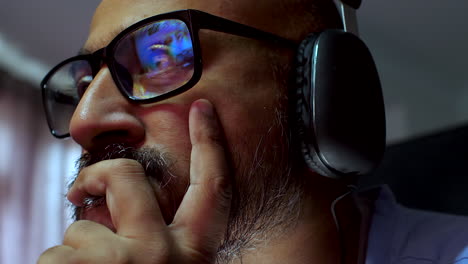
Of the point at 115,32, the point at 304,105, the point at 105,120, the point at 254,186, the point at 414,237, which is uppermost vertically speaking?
the point at 115,32

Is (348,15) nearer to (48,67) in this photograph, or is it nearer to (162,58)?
(162,58)

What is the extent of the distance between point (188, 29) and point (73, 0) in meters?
1.65

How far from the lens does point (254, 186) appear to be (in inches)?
32.7

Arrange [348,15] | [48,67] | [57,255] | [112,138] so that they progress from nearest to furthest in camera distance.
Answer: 1. [57,255]
2. [112,138]
3. [348,15]
4. [48,67]

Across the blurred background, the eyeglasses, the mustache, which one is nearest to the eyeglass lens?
the eyeglasses

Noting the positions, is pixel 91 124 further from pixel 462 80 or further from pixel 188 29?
pixel 462 80

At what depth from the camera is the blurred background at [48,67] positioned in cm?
229

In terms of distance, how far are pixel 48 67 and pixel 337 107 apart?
2814 mm

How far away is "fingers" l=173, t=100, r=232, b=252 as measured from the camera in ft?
2.15

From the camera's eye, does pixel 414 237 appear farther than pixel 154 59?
Yes

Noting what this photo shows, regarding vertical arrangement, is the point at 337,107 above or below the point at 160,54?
below

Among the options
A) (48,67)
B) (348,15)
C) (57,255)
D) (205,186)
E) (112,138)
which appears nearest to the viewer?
(57,255)

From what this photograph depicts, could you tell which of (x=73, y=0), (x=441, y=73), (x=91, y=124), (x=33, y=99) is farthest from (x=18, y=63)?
(x=441, y=73)

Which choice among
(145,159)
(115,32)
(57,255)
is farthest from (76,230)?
(115,32)
